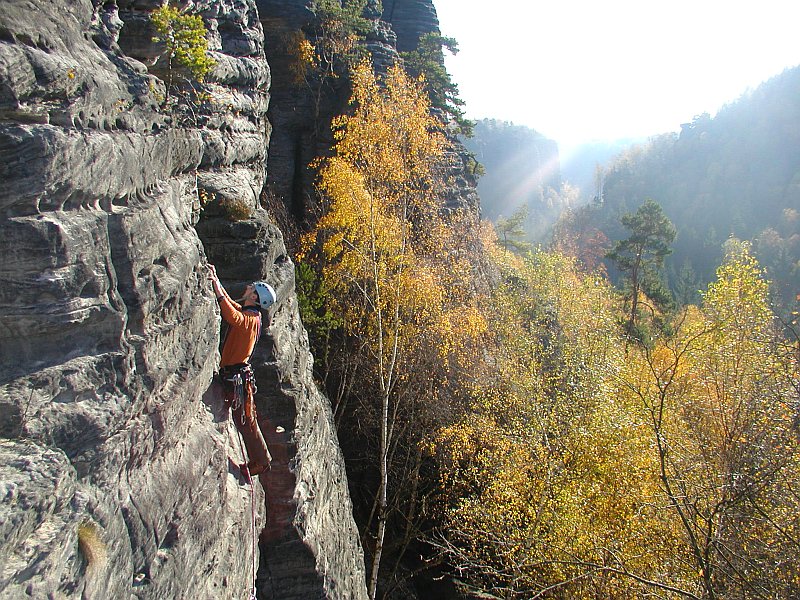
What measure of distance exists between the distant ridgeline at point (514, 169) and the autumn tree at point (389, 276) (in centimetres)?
13470

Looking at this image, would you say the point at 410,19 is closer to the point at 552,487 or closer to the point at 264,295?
the point at 552,487

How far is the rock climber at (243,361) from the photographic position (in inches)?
294

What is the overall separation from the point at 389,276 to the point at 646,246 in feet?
78.2

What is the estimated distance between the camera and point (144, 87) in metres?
6.21

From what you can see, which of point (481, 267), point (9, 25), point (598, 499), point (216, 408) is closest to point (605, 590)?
point (598, 499)

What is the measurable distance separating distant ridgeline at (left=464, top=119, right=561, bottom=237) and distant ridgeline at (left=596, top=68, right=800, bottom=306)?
37523mm

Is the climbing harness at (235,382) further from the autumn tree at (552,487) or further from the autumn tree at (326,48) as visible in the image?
the autumn tree at (326,48)

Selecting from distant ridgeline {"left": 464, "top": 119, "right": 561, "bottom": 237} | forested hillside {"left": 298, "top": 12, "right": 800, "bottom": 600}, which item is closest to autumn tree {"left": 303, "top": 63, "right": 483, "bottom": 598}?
forested hillside {"left": 298, "top": 12, "right": 800, "bottom": 600}

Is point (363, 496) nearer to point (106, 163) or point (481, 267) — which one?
point (481, 267)

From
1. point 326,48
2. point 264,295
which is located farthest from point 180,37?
point 326,48

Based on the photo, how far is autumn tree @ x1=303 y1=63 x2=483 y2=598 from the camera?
49.8ft

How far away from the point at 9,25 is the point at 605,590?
43.0ft

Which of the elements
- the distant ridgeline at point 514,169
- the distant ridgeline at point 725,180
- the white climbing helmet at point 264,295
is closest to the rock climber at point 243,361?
the white climbing helmet at point 264,295

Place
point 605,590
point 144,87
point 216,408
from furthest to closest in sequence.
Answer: point 605,590, point 216,408, point 144,87
